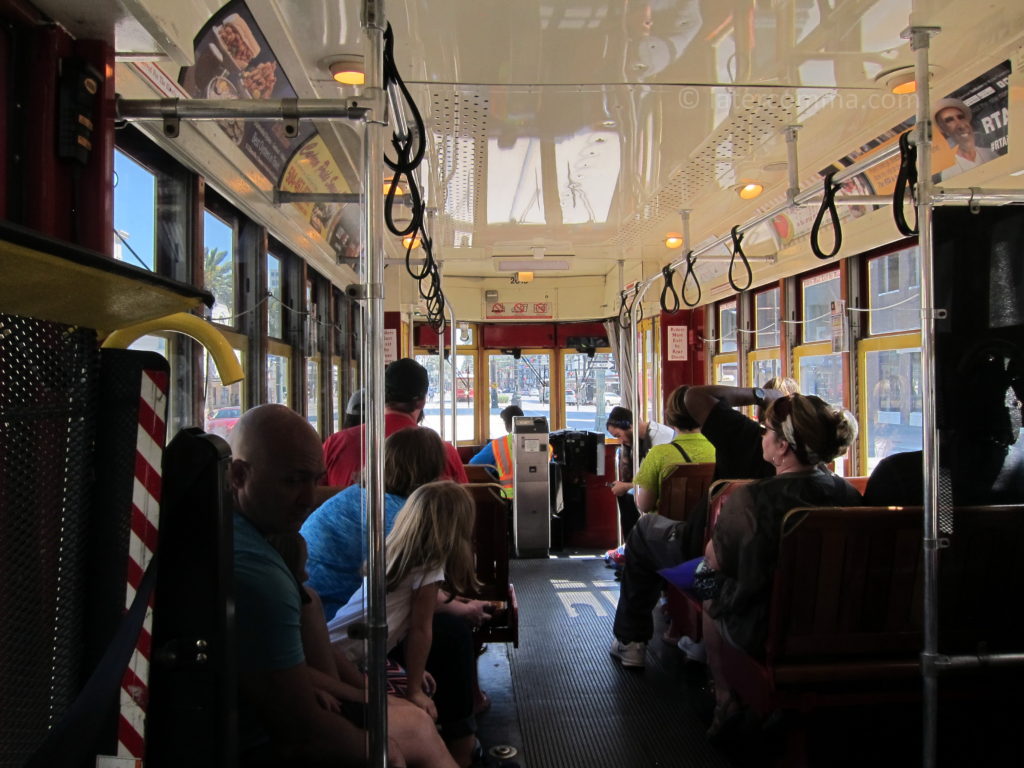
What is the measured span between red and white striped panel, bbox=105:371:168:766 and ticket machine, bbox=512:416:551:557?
5.09 m

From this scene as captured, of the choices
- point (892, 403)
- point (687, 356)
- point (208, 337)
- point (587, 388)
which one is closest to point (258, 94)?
point (208, 337)

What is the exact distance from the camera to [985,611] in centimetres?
234

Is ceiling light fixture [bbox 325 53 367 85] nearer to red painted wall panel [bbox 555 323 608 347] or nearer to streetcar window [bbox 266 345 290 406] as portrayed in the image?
streetcar window [bbox 266 345 290 406]

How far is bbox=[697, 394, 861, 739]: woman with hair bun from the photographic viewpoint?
243 centimetres

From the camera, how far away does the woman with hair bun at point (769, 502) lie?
2.43 m

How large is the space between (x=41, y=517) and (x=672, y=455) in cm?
348

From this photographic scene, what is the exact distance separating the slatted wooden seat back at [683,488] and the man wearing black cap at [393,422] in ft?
4.48

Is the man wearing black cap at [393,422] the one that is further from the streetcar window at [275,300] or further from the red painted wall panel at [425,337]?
the red painted wall panel at [425,337]

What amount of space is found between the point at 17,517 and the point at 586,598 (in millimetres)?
4044

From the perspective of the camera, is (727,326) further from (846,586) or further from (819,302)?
(846,586)

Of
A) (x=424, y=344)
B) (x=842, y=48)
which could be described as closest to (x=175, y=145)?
(x=842, y=48)

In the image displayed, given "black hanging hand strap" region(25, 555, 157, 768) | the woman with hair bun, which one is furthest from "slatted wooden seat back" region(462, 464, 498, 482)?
"black hanging hand strap" region(25, 555, 157, 768)

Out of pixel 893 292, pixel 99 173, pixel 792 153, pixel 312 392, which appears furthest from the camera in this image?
pixel 312 392

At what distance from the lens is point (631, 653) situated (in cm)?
351
